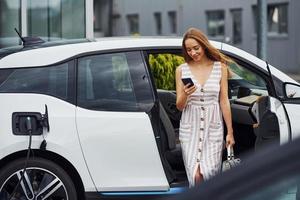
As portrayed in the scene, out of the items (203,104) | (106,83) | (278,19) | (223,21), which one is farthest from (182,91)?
(223,21)

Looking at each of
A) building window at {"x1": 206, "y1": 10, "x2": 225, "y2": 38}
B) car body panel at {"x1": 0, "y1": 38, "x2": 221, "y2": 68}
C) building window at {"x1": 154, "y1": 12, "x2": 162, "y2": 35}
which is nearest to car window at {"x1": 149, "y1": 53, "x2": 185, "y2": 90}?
car body panel at {"x1": 0, "y1": 38, "x2": 221, "y2": 68}

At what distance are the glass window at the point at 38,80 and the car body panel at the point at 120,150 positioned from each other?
225mm

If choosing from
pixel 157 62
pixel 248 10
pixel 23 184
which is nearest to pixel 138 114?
pixel 23 184

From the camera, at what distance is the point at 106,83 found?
541cm

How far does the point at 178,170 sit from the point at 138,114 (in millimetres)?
633

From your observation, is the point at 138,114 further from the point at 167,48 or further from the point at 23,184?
the point at 23,184

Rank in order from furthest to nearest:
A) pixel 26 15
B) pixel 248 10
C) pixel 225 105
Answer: pixel 248 10, pixel 26 15, pixel 225 105

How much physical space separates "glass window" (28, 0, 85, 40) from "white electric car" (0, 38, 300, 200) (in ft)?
17.2

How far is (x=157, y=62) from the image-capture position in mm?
7852

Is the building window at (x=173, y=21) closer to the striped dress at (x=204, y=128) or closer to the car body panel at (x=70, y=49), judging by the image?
the car body panel at (x=70, y=49)

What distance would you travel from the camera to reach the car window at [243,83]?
5.61 metres

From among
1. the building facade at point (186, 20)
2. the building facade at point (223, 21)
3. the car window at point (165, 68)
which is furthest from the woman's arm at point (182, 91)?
the building facade at point (223, 21)

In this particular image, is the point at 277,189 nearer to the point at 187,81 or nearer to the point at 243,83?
the point at 187,81

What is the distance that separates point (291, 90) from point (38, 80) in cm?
189
